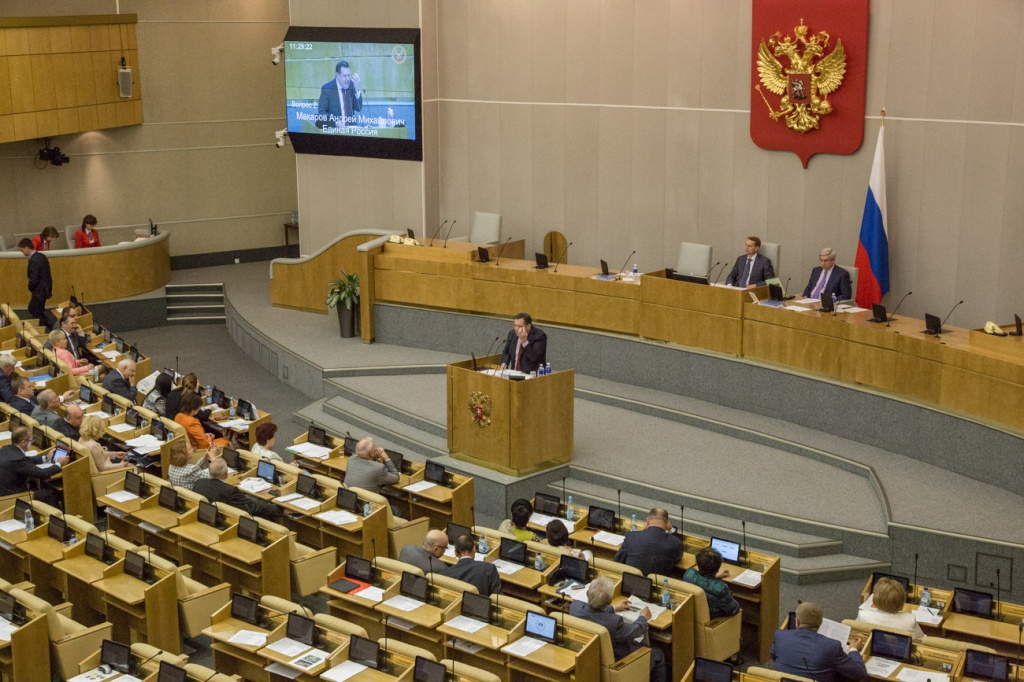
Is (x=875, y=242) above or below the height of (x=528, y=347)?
above

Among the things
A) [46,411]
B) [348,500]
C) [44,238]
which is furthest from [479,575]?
[44,238]

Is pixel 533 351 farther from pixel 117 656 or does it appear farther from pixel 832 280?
pixel 117 656

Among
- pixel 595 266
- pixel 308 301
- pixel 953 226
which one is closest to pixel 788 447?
pixel 953 226

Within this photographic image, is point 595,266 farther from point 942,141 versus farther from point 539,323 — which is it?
point 942,141

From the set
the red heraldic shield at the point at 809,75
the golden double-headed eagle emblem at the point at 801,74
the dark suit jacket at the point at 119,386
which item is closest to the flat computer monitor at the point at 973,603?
the red heraldic shield at the point at 809,75

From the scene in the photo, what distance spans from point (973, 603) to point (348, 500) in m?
4.46

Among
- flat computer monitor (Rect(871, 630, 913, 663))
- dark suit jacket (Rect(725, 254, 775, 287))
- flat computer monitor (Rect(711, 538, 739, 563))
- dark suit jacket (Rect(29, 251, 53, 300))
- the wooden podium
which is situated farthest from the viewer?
dark suit jacket (Rect(29, 251, 53, 300))

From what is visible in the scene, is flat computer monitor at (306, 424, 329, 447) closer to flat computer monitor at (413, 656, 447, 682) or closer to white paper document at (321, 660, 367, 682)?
white paper document at (321, 660, 367, 682)

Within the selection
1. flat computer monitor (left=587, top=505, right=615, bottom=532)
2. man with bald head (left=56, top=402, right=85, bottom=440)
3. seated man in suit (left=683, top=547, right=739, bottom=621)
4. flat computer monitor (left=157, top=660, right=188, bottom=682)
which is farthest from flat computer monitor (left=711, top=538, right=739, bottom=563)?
man with bald head (left=56, top=402, right=85, bottom=440)

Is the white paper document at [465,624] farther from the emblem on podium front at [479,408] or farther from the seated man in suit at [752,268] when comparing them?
the seated man in suit at [752,268]

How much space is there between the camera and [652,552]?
25.6 ft

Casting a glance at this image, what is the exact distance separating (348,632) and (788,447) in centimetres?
565

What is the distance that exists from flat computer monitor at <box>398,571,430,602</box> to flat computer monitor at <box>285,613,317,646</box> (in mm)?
780

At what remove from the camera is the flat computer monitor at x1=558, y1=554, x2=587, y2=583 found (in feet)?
25.0
